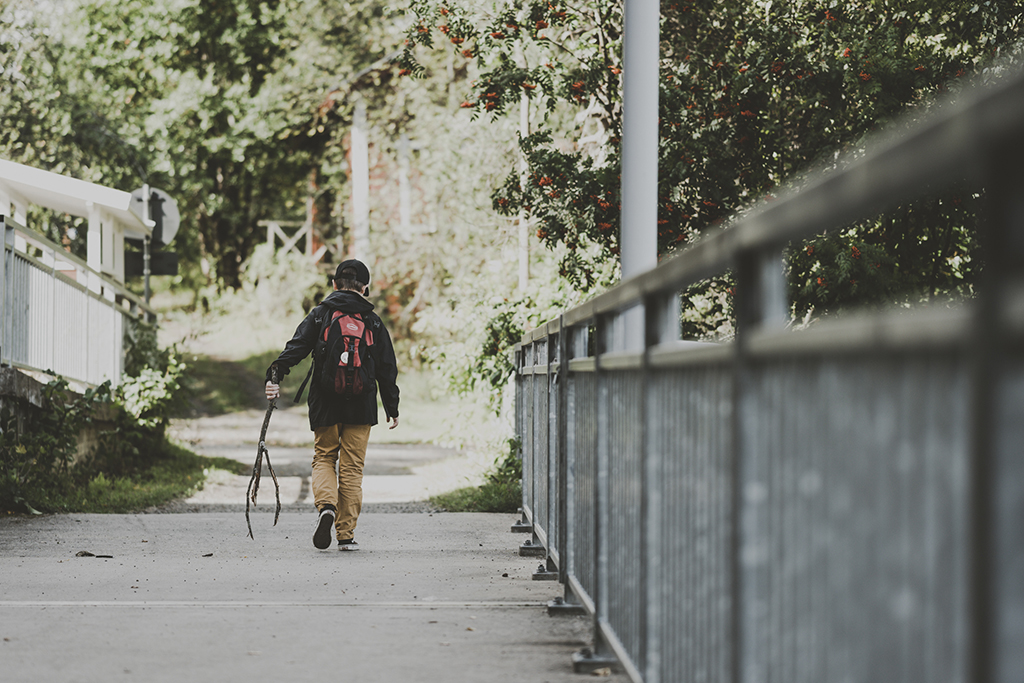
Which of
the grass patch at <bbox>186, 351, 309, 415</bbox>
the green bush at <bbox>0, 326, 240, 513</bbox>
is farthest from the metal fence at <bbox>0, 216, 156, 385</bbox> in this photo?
the grass patch at <bbox>186, 351, 309, 415</bbox>

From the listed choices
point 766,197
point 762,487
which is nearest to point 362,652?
point 762,487

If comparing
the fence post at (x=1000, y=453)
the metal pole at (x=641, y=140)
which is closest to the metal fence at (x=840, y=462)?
the fence post at (x=1000, y=453)

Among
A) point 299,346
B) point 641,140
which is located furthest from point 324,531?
point 641,140

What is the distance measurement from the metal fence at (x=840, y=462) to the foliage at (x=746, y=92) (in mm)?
6142

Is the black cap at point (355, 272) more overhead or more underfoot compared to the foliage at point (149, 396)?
more overhead

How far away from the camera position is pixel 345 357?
23.4ft

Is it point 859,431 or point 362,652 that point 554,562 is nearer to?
point 362,652

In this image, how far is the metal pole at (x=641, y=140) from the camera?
20.6ft

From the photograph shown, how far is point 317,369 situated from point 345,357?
9.7 inches

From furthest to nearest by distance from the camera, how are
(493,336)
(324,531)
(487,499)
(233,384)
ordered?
(233,384) < (493,336) < (487,499) < (324,531)

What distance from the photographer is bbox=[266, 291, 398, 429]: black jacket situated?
284 inches

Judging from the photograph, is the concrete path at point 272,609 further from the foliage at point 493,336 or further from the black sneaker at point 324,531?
the foliage at point 493,336

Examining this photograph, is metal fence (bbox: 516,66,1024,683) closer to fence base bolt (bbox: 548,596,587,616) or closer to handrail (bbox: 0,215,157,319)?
fence base bolt (bbox: 548,596,587,616)

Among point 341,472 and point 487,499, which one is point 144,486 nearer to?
point 487,499
